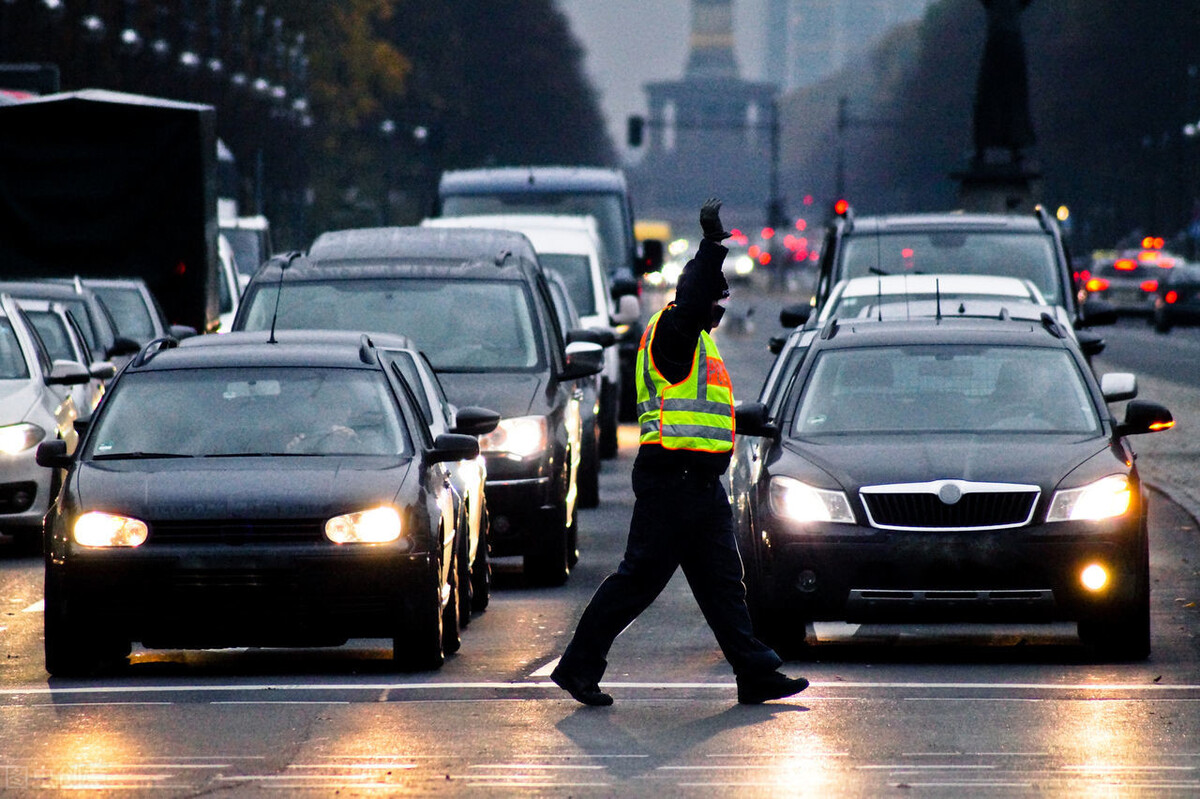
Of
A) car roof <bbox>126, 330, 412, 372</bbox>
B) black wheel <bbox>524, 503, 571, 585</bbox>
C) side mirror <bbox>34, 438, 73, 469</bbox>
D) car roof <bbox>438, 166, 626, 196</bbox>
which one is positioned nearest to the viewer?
side mirror <bbox>34, 438, 73, 469</bbox>

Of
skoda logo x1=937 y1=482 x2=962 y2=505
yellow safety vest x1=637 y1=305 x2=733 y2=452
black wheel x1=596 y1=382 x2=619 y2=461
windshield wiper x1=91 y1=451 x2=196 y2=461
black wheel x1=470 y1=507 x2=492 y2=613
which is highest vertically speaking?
yellow safety vest x1=637 y1=305 x2=733 y2=452

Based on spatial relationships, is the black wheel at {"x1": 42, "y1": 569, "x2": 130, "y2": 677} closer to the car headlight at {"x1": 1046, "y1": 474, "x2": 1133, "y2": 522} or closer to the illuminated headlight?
the illuminated headlight

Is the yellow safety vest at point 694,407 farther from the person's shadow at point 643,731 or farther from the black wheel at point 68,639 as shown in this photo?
the black wheel at point 68,639

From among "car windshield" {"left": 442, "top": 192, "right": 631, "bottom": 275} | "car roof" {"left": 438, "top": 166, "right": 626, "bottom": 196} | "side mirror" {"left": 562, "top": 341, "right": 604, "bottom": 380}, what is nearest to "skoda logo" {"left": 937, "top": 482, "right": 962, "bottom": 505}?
"side mirror" {"left": 562, "top": 341, "right": 604, "bottom": 380}

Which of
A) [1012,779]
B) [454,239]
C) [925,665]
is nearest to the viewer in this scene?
[1012,779]

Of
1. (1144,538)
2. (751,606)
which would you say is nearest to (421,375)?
(751,606)

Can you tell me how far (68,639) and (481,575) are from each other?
2.80m

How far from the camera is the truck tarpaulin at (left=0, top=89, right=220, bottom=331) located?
22594mm

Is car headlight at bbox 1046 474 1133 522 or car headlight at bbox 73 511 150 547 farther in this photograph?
car headlight at bbox 1046 474 1133 522

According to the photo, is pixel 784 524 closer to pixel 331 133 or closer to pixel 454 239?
pixel 454 239

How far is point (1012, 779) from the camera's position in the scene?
821 cm

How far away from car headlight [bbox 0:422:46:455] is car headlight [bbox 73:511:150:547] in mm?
5653

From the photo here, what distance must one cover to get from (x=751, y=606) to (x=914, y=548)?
0.76m

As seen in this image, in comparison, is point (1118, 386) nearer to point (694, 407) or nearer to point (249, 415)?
point (694, 407)
